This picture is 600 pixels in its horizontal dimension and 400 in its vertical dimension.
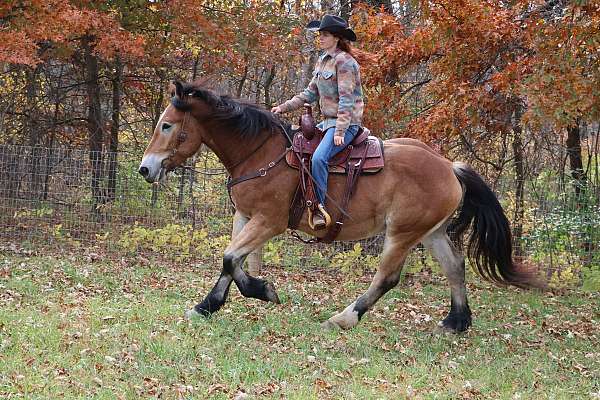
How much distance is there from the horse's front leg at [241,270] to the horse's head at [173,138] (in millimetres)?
942

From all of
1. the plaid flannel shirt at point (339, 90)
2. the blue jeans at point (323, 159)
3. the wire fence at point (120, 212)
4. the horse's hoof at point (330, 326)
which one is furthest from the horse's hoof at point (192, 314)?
the wire fence at point (120, 212)

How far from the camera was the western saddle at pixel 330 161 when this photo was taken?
24.7ft

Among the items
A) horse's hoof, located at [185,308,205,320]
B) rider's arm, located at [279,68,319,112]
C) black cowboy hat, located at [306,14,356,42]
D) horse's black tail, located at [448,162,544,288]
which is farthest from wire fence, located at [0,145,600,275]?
black cowboy hat, located at [306,14,356,42]

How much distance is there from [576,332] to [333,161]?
3.27 meters

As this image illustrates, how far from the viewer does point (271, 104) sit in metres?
16.5

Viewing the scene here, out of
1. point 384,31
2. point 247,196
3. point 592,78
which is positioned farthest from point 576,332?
point 384,31

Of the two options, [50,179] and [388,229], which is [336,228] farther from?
[50,179]

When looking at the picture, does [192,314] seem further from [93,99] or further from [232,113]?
[93,99]

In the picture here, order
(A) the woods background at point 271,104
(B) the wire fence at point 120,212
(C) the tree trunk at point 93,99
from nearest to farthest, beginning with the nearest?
(A) the woods background at point 271,104 → (B) the wire fence at point 120,212 → (C) the tree trunk at point 93,99

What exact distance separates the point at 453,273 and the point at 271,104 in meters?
9.04

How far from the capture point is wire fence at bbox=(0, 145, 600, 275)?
12273 mm

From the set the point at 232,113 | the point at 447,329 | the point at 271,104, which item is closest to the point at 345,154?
the point at 232,113

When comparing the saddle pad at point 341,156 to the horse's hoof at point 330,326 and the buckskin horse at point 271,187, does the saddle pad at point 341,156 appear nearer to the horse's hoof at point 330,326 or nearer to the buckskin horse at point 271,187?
the buckskin horse at point 271,187

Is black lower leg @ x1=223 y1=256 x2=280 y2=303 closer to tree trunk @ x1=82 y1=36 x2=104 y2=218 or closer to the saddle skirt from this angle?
the saddle skirt
